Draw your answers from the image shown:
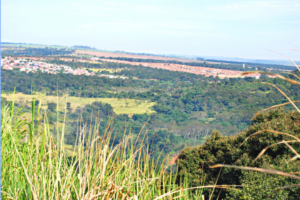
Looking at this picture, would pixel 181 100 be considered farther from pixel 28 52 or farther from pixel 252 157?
pixel 252 157

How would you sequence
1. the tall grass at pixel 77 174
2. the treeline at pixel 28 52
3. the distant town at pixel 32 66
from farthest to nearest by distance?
the treeline at pixel 28 52 < the distant town at pixel 32 66 < the tall grass at pixel 77 174

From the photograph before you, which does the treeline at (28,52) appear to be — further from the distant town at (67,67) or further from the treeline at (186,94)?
the treeline at (186,94)

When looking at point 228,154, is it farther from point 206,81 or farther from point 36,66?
point 206,81

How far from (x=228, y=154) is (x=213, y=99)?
61.3 m

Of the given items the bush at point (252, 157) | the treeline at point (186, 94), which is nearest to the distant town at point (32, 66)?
the treeline at point (186, 94)

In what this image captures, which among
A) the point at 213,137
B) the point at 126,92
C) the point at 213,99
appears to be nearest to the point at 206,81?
the point at 213,99

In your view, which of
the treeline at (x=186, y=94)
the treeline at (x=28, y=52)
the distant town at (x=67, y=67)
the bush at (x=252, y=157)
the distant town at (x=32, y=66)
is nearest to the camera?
the bush at (x=252, y=157)

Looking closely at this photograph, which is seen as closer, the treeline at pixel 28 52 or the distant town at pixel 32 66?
the distant town at pixel 32 66

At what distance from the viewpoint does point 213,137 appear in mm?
8547

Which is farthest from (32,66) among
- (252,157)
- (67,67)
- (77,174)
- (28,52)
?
(77,174)

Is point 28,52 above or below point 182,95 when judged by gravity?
above

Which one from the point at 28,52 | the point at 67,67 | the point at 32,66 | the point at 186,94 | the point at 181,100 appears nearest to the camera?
the point at 32,66

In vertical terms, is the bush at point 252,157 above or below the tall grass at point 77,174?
below

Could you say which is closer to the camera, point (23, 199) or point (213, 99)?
point (23, 199)
